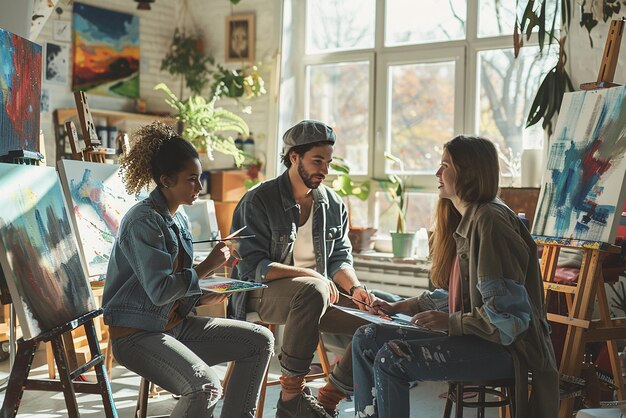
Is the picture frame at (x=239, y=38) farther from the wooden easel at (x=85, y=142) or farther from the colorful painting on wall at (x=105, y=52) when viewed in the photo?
the wooden easel at (x=85, y=142)

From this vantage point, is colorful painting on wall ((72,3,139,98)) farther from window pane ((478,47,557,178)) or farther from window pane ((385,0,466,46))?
window pane ((478,47,557,178))

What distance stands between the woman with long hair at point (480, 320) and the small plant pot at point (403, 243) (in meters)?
2.33

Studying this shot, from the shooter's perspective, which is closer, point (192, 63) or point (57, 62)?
point (57, 62)

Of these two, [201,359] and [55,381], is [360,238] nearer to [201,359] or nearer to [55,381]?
[201,359]

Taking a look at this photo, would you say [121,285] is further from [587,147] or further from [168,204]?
[587,147]

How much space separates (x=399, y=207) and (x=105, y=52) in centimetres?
252

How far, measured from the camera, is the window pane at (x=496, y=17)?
478 cm

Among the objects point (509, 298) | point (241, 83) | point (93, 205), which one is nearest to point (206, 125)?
point (241, 83)

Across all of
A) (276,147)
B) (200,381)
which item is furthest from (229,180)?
(200,381)

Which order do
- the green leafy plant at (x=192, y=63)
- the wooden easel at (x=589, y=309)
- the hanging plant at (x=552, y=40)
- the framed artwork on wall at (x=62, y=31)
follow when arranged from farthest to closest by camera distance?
the green leafy plant at (x=192, y=63) → the framed artwork on wall at (x=62, y=31) → the hanging plant at (x=552, y=40) → the wooden easel at (x=589, y=309)

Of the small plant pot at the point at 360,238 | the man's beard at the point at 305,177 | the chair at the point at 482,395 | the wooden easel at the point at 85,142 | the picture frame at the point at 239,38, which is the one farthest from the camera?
the picture frame at the point at 239,38

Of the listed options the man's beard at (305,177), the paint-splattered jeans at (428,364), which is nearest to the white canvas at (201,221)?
the man's beard at (305,177)

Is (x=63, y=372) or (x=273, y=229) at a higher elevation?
(x=273, y=229)

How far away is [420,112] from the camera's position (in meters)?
5.13
